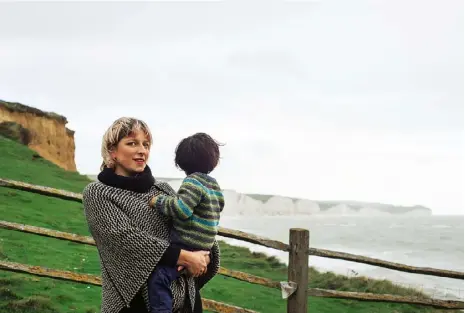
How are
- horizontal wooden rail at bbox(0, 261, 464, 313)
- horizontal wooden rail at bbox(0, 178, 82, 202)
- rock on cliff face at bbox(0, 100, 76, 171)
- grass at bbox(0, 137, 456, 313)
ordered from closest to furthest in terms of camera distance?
horizontal wooden rail at bbox(0, 178, 82, 202) < horizontal wooden rail at bbox(0, 261, 464, 313) < grass at bbox(0, 137, 456, 313) < rock on cliff face at bbox(0, 100, 76, 171)

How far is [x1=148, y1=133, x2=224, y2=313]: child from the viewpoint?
6.99ft

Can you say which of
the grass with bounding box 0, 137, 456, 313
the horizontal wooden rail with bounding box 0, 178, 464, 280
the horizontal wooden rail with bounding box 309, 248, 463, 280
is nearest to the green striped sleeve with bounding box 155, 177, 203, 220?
the horizontal wooden rail with bounding box 0, 178, 464, 280

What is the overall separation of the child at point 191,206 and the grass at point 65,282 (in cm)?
409

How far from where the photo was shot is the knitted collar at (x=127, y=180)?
218cm

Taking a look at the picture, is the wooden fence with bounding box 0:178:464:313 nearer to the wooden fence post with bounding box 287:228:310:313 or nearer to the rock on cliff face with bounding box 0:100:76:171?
the wooden fence post with bounding box 287:228:310:313

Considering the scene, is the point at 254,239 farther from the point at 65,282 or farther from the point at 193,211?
the point at 65,282

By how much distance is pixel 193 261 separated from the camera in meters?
2.16

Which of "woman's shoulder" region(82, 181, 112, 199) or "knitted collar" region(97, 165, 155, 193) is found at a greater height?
"knitted collar" region(97, 165, 155, 193)

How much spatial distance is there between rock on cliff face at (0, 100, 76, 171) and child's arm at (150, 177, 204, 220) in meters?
32.6

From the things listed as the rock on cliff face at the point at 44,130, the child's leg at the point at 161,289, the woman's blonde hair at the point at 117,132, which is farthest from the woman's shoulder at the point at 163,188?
the rock on cliff face at the point at 44,130

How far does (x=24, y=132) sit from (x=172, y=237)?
3318cm

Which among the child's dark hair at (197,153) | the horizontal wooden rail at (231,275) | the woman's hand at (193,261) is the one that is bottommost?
the horizontal wooden rail at (231,275)

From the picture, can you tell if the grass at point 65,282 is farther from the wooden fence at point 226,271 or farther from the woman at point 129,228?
→ the woman at point 129,228

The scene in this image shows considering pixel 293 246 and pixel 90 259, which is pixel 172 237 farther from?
pixel 90 259
